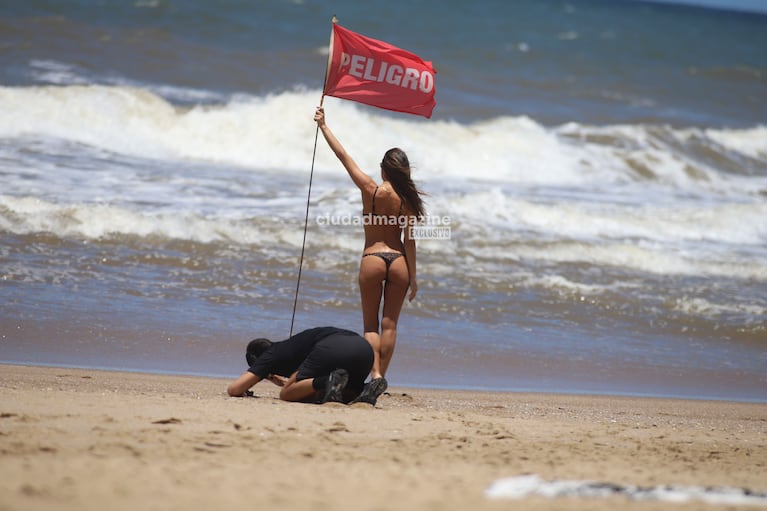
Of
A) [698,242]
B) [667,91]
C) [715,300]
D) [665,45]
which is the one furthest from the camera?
[665,45]

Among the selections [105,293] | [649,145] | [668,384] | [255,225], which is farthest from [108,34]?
[668,384]

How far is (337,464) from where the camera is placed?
4.27 m

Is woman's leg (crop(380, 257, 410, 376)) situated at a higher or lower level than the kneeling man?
higher

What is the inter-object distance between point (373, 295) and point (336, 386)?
80 centimetres

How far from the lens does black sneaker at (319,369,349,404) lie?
18.8ft

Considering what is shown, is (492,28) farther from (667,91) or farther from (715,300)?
(715,300)

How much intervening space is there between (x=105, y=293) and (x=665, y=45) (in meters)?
42.1

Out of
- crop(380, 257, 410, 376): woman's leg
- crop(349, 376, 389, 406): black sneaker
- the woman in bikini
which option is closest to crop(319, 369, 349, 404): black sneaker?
crop(349, 376, 389, 406): black sneaker

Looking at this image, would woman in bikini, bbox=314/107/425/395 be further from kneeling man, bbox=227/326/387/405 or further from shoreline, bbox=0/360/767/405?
shoreline, bbox=0/360/767/405

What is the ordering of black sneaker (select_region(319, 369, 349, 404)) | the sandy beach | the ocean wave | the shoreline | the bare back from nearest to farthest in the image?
the sandy beach, black sneaker (select_region(319, 369, 349, 404)), the bare back, the shoreline, the ocean wave

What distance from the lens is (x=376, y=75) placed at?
23.2 ft

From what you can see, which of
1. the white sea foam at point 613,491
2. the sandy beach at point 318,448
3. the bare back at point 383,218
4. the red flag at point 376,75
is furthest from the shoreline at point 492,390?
the white sea foam at point 613,491

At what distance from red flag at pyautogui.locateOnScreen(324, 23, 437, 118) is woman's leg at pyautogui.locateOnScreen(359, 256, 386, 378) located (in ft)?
4.40

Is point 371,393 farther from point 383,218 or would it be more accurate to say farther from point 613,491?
point 613,491
